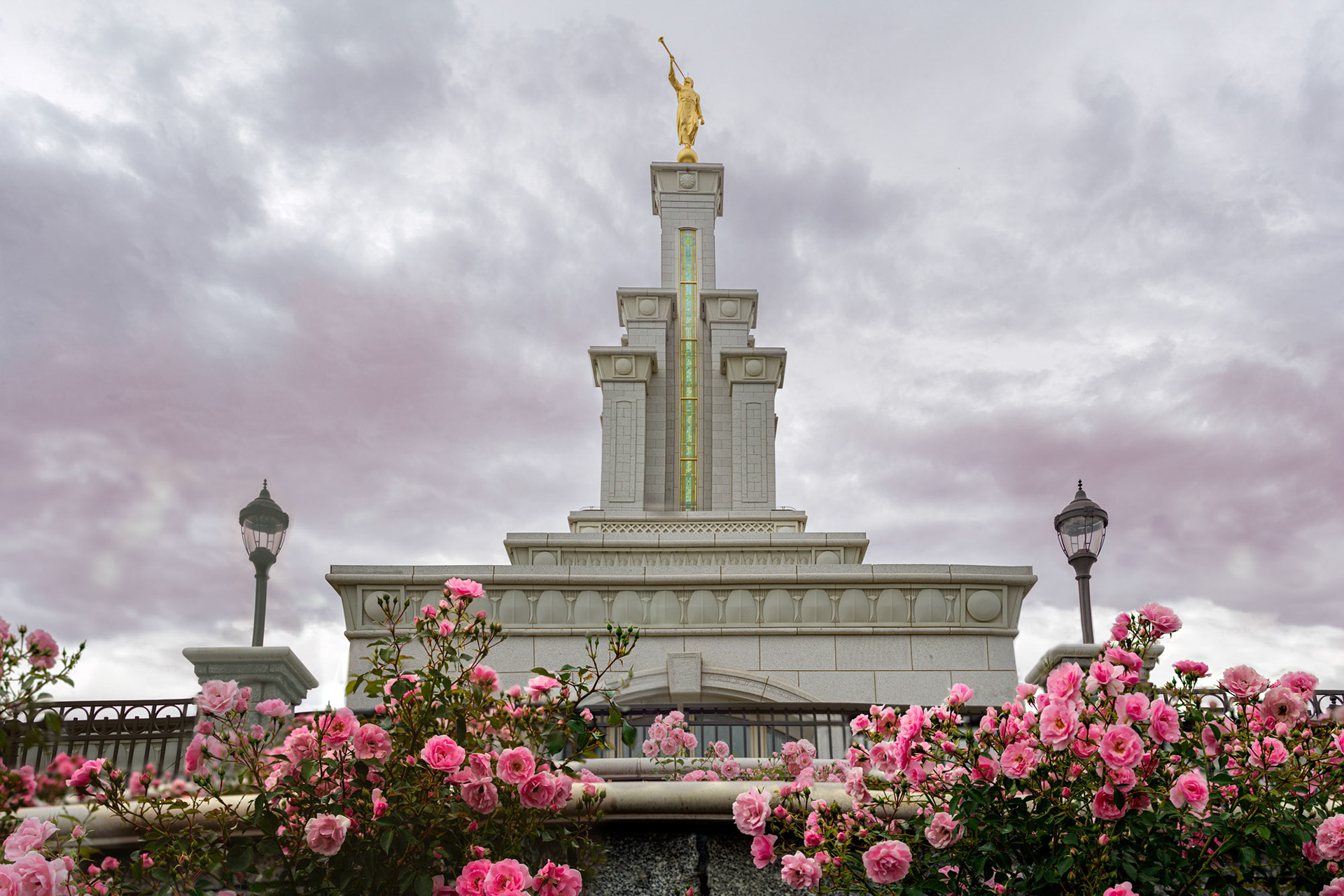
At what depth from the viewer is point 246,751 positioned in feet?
15.5

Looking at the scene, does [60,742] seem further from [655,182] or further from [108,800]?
[655,182]

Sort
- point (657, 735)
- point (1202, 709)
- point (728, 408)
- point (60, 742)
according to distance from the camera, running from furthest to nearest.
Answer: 1. point (728, 408)
2. point (60, 742)
3. point (657, 735)
4. point (1202, 709)

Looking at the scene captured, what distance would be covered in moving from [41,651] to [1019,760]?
167 inches

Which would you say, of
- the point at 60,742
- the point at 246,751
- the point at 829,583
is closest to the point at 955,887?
the point at 246,751

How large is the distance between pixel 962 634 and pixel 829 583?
1961 millimetres

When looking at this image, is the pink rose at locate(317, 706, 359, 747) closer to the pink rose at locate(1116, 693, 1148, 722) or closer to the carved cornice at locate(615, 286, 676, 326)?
the pink rose at locate(1116, 693, 1148, 722)

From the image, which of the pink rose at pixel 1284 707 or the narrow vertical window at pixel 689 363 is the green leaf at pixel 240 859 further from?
the narrow vertical window at pixel 689 363

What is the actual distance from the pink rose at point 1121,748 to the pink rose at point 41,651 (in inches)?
177

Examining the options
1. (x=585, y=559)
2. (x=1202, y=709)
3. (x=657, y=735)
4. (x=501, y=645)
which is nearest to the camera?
(x=1202, y=709)

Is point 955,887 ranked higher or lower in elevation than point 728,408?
lower

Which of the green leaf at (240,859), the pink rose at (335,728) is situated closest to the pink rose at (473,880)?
the pink rose at (335,728)

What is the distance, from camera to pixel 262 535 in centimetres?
1277

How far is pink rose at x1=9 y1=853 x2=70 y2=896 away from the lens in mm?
3896

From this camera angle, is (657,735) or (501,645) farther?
(501,645)
